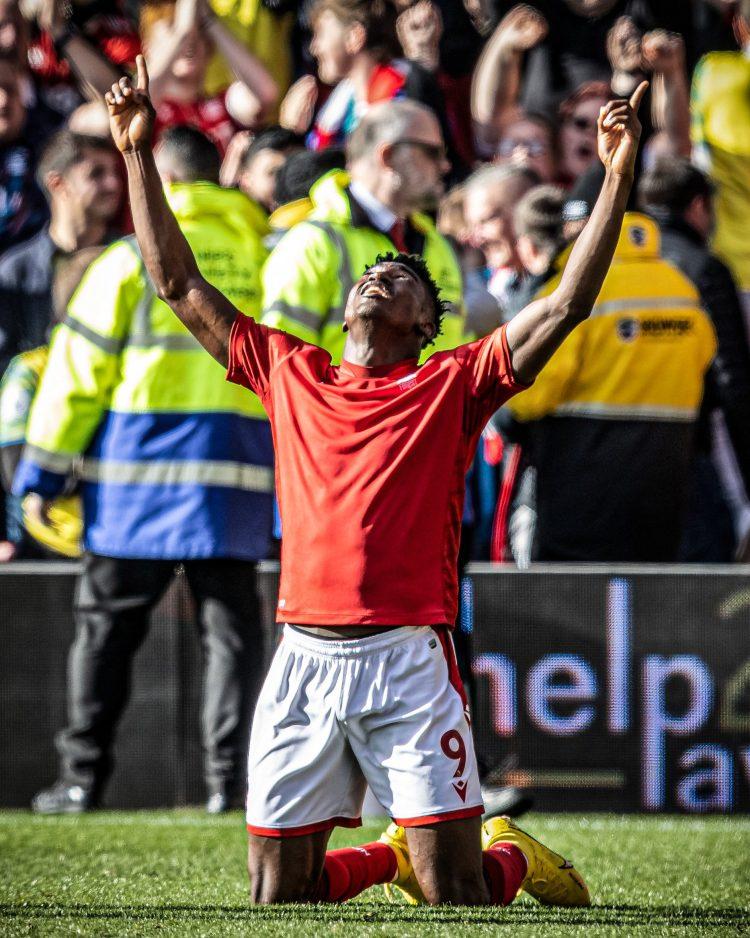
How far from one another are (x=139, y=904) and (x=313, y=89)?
5.40 m

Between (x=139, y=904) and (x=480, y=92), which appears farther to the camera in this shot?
(x=480, y=92)

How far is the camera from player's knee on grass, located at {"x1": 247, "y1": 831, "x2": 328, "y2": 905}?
4.08 metres

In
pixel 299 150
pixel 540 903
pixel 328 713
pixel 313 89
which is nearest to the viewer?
pixel 328 713

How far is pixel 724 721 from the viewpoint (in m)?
6.23

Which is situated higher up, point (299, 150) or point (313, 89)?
point (313, 89)

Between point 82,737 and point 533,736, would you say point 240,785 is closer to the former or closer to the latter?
point 82,737

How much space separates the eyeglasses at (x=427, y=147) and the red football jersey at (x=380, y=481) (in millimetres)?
1961

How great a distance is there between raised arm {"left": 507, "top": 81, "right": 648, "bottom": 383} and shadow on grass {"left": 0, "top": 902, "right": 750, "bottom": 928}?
1368 mm

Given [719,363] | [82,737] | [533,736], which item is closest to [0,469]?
[82,737]

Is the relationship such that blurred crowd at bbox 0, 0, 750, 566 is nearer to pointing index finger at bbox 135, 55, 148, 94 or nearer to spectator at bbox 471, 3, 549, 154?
spectator at bbox 471, 3, 549, 154

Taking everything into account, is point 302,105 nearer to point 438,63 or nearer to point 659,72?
point 438,63

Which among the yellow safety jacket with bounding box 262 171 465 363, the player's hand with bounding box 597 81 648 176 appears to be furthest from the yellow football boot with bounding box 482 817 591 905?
the yellow safety jacket with bounding box 262 171 465 363

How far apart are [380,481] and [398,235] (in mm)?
2189

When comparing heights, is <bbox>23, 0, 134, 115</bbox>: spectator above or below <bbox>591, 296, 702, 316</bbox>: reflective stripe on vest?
above
